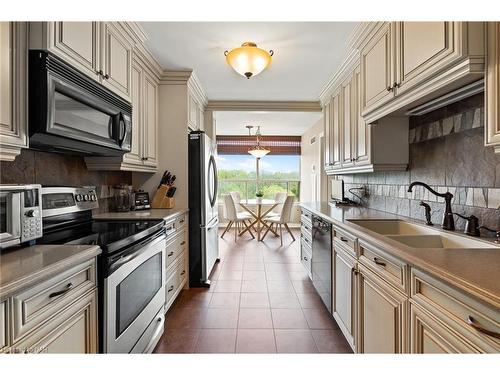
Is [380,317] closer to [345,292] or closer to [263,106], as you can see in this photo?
[345,292]

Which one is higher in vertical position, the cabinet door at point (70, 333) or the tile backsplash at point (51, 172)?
the tile backsplash at point (51, 172)

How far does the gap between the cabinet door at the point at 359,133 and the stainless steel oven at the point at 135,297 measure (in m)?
1.85

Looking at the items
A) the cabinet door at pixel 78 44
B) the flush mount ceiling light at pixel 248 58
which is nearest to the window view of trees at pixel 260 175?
the flush mount ceiling light at pixel 248 58

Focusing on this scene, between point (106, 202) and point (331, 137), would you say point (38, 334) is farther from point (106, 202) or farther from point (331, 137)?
point (331, 137)

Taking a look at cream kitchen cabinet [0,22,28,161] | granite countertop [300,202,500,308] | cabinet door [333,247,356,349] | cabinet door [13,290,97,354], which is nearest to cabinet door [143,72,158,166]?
cream kitchen cabinet [0,22,28,161]

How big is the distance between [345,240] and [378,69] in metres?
1.22

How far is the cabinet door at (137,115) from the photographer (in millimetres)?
2322

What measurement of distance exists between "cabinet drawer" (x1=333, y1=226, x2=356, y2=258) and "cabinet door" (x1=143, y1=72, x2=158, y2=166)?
189 cm

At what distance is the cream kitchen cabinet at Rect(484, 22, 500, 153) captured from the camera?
993mm

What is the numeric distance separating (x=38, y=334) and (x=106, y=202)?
1.73 m

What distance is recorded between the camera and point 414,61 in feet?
4.63

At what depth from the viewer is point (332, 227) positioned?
2076 millimetres

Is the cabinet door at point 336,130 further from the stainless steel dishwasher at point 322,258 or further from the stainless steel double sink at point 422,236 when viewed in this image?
the stainless steel double sink at point 422,236

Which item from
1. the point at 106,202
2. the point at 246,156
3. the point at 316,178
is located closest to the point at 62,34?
the point at 106,202
